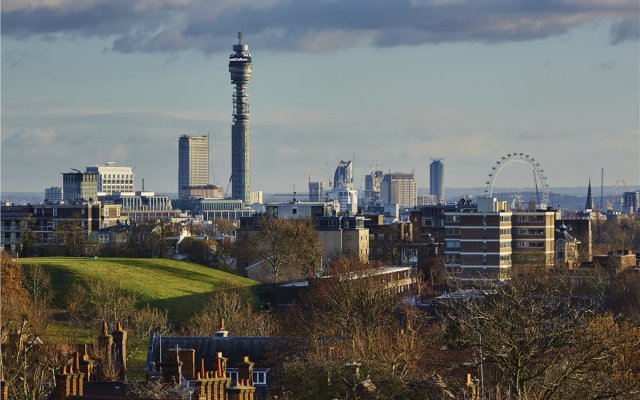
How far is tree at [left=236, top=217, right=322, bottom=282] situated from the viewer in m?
129

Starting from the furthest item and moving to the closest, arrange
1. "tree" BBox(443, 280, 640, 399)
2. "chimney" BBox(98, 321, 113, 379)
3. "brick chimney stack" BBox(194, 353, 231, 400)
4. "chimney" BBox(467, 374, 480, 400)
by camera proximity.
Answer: "chimney" BBox(98, 321, 113, 379) → "chimney" BBox(467, 374, 480, 400) → "tree" BBox(443, 280, 640, 399) → "brick chimney stack" BBox(194, 353, 231, 400)

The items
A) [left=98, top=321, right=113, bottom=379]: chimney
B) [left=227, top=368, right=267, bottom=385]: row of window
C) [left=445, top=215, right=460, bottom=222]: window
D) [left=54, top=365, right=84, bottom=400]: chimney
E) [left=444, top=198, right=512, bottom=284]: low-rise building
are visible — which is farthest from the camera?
[left=445, top=215, right=460, bottom=222]: window

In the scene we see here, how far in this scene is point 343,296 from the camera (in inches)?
3312

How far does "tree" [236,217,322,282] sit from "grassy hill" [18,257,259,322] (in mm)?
4226

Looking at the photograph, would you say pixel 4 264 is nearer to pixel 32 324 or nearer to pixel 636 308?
pixel 32 324

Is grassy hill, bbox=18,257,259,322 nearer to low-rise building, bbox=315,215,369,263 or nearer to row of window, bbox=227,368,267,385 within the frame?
low-rise building, bbox=315,215,369,263

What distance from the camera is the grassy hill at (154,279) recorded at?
343 ft

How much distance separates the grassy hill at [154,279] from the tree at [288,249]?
423 cm

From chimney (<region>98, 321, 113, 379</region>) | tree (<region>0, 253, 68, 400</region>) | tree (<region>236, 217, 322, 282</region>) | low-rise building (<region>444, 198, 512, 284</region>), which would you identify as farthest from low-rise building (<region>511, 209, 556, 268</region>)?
chimney (<region>98, 321, 113, 379</region>)

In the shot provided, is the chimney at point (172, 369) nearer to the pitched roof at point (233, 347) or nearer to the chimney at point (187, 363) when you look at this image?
the chimney at point (187, 363)

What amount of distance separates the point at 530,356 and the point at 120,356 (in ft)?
58.3

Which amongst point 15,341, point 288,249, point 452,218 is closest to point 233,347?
point 15,341

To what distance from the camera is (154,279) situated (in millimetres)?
114750

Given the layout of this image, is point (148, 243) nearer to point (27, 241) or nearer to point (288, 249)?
point (27, 241)
